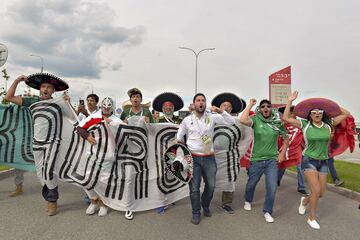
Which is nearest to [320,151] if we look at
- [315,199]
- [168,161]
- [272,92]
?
[315,199]

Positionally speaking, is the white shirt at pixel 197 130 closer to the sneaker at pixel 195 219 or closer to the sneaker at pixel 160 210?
the sneaker at pixel 195 219

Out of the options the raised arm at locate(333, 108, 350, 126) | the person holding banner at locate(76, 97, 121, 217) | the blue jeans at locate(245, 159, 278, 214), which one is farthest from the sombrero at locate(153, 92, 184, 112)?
the raised arm at locate(333, 108, 350, 126)

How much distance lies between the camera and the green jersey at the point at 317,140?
4625 millimetres

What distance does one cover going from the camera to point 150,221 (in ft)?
15.5

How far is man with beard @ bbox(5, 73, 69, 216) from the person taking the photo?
4.93 metres

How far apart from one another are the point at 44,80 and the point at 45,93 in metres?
0.23

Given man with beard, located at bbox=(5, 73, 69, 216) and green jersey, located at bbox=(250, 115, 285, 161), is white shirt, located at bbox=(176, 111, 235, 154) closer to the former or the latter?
green jersey, located at bbox=(250, 115, 285, 161)

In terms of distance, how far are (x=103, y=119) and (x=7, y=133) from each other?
2.25 metres

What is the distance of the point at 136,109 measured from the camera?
5434mm

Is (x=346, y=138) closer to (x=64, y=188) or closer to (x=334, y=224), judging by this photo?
(x=334, y=224)

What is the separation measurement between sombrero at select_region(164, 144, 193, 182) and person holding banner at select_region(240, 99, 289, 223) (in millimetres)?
1049

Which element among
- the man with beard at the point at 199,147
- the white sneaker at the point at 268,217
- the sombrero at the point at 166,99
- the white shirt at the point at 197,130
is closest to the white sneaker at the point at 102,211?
the man with beard at the point at 199,147

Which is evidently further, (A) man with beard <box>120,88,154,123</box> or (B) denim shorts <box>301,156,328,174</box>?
(A) man with beard <box>120,88,154,123</box>

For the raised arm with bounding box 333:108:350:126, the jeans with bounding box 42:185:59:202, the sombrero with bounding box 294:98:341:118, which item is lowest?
the jeans with bounding box 42:185:59:202
